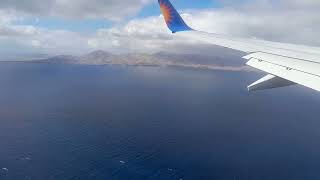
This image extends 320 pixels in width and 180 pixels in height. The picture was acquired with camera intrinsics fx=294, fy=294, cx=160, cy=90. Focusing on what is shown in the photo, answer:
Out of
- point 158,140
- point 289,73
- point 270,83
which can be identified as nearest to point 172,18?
point 270,83

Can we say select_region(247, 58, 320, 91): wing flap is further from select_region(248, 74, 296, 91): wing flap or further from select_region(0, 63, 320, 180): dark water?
select_region(0, 63, 320, 180): dark water

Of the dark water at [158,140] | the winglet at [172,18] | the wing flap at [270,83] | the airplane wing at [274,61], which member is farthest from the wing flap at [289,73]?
the dark water at [158,140]

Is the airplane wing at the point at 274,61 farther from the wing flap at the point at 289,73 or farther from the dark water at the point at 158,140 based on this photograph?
the dark water at the point at 158,140

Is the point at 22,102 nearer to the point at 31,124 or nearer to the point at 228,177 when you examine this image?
the point at 31,124

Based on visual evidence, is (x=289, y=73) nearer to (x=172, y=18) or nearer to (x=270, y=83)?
(x=270, y=83)

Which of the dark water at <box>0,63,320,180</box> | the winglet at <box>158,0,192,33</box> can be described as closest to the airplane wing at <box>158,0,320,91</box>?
the winglet at <box>158,0,192,33</box>

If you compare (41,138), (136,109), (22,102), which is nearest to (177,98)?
(136,109)
